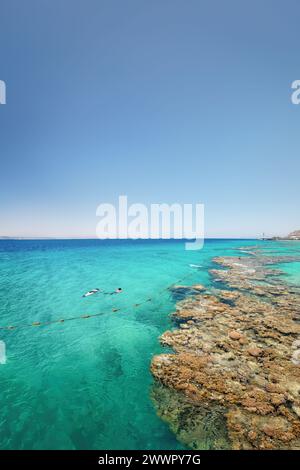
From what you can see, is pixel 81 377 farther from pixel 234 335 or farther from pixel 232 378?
pixel 234 335

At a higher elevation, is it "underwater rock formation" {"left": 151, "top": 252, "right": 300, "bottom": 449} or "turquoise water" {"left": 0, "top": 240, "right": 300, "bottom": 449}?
"underwater rock formation" {"left": 151, "top": 252, "right": 300, "bottom": 449}

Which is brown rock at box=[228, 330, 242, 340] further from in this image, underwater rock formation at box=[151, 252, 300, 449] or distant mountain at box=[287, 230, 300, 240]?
distant mountain at box=[287, 230, 300, 240]

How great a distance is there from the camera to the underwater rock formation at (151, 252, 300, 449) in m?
6.24

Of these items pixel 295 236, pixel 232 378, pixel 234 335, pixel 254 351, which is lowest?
pixel 232 378

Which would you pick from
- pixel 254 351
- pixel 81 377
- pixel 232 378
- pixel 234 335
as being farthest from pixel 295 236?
pixel 81 377

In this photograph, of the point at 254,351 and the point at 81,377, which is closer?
the point at 81,377

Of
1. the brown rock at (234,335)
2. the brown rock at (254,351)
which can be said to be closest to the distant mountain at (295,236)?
the brown rock at (234,335)

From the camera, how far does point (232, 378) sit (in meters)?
8.35

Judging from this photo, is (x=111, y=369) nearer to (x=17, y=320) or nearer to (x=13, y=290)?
(x=17, y=320)

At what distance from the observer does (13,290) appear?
73.8 feet

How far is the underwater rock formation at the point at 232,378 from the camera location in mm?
6238

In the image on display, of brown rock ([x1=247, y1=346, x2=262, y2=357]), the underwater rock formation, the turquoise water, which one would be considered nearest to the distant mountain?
the underwater rock formation

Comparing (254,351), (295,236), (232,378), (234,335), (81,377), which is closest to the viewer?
(232,378)
